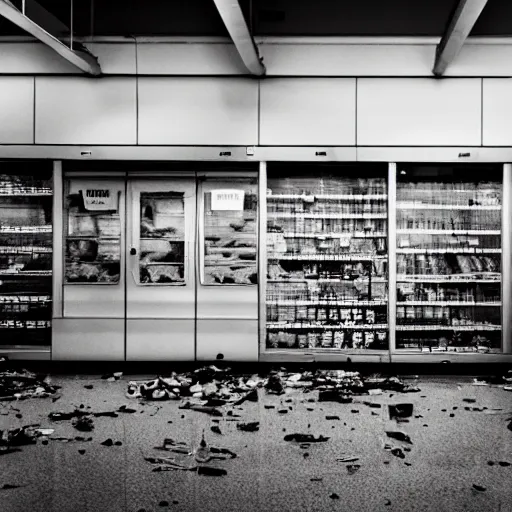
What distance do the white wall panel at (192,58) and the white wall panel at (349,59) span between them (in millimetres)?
399

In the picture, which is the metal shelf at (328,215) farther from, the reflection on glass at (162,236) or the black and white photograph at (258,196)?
the reflection on glass at (162,236)

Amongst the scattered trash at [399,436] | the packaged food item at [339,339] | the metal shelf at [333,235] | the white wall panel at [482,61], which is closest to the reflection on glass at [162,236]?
the metal shelf at [333,235]

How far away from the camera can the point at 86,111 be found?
24.7ft

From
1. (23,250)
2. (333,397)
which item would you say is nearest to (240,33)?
(333,397)

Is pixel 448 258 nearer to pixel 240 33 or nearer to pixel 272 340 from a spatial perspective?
pixel 272 340

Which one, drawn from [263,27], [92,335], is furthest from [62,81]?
[92,335]

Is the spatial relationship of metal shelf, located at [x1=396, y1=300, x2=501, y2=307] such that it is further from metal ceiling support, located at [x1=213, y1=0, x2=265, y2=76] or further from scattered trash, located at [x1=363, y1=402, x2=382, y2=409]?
metal ceiling support, located at [x1=213, y1=0, x2=265, y2=76]

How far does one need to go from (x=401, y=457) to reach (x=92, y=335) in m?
4.29

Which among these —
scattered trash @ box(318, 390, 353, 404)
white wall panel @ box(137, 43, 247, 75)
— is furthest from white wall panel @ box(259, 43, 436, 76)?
scattered trash @ box(318, 390, 353, 404)

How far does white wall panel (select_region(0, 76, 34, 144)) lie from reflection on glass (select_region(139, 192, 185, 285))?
1.54m

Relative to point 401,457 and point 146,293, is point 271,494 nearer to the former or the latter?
point 401,457

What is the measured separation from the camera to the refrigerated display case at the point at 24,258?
7750mm

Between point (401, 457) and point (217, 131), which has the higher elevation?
point (217, 131)

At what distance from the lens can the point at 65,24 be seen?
25.5 ft
